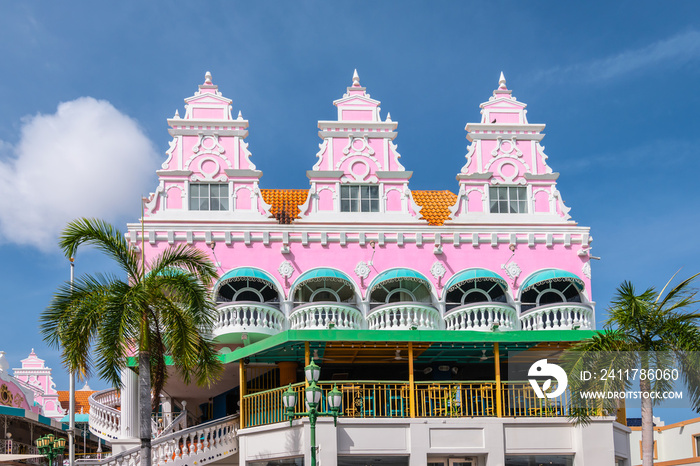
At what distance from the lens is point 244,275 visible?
99.8 feet

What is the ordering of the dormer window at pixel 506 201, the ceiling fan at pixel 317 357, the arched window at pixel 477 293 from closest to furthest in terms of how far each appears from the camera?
the ceiling fan at pixel 317 357 → the arched window at pixel 477 293 → the dormer window at pixel 506 201

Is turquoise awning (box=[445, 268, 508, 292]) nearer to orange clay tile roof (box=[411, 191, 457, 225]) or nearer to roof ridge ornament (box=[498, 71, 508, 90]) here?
orange clay tile roof (box=[411, 191, 457, 225])

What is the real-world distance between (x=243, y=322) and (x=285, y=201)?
7392 millimetres

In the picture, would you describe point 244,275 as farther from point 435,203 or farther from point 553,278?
point 553,278

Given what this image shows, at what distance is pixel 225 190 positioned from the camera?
3272 cm

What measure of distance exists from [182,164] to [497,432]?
1583 cm

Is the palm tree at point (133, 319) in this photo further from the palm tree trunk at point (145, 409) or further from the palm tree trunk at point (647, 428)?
the palm tree trunk at point (647, 428)

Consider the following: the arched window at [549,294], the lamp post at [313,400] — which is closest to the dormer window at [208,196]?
the arched window at [549,294]

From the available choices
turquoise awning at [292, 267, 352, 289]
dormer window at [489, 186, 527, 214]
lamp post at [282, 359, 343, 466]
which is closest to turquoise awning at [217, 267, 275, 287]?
turquoise awning at [292, 267, 352, 289]

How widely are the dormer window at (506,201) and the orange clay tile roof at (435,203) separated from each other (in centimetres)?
204

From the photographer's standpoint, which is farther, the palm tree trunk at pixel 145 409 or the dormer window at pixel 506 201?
the dormer window at pixel 506 201

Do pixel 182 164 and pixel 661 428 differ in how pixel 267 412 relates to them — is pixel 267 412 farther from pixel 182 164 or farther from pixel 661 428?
pixel 661 428

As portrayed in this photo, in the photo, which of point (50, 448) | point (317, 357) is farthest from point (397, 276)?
point (50, 448)

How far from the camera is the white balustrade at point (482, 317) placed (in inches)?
1181
